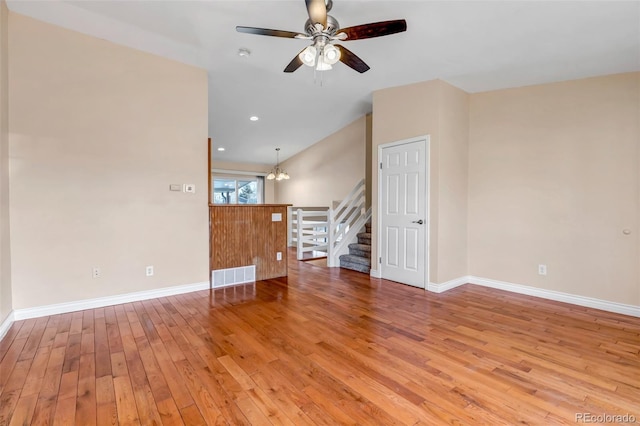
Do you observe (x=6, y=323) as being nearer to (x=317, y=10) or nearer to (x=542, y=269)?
(x=317, y=10)

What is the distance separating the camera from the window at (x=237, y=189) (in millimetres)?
10141

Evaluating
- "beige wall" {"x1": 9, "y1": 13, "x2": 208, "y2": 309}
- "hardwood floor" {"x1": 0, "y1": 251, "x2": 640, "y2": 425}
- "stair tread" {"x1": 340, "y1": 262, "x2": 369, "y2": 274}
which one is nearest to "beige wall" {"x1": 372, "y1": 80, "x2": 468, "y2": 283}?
"hardwood floor" {"x1": 0, "y1": 251, "x2": 640, "y2": 425}

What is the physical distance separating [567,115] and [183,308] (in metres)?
5.08

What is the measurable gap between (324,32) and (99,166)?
2.82 meters

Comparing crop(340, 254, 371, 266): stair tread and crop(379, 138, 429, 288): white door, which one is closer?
crop(379, 138, 429, 288): white door

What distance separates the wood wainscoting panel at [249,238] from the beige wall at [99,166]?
0.22 m

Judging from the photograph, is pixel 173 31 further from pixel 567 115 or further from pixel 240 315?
pixel 567 115

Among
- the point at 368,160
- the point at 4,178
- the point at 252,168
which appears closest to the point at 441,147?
the point at 368,160

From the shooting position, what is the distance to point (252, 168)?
1016cm

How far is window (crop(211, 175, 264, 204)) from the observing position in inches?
399

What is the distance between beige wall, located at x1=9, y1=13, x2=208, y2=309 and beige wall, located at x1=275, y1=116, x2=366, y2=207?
3860 mm

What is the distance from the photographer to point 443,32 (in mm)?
3070

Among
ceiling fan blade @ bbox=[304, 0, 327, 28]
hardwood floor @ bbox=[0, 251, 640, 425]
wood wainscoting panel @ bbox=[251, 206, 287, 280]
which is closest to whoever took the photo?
hardwood floor @ bbox=[0, 251, 640, 425]

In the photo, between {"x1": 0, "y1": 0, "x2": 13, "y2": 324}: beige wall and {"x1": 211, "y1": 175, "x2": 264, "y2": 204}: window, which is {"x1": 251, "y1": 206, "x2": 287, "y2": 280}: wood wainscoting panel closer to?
{"x1": 0, "y1": 0, "x2": 13, "y2": 324}: beige wall
